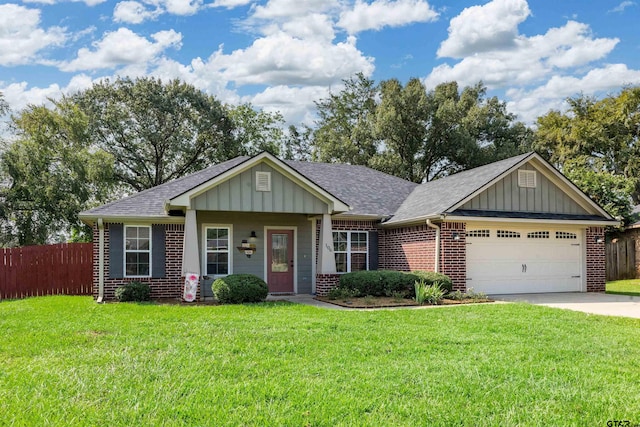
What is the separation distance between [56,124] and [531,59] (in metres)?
22.0

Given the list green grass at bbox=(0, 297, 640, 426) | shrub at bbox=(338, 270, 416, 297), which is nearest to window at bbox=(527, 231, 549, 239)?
shrub at bbox=(338, 270, 416, 297)

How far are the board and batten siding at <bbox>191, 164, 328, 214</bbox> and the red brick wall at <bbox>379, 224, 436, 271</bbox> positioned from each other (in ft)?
9.73

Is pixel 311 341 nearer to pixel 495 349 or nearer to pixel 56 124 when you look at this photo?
pixel 495 349

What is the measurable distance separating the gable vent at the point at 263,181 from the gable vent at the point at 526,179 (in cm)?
757

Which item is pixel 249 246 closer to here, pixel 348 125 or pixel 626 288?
pixel 626 288

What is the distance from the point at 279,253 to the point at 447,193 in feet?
18.2

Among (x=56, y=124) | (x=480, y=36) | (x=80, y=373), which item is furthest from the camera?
(x=56, y=124)

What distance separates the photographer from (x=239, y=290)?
1299cm

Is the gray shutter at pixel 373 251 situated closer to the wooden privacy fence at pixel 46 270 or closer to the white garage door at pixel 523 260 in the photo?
the white garage door at pixel 523 260

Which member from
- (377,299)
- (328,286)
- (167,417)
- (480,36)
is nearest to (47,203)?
(328,286)

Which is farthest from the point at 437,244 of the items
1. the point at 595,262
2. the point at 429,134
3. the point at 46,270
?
the point at 429,134

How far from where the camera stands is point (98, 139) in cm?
3034

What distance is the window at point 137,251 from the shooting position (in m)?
14.7

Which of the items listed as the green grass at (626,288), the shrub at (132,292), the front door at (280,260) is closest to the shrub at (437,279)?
the front door at (280,260)
